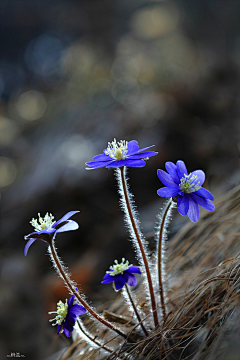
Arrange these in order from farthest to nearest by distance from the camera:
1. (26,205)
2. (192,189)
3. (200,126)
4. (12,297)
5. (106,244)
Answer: (200,126), (26,205), (106,244), (12,297), (192,189)

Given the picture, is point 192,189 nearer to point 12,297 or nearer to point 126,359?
point 126,359

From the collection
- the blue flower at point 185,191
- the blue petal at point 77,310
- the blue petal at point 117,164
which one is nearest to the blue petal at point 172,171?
the blue flower at point 185,191

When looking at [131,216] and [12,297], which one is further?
[12,297]

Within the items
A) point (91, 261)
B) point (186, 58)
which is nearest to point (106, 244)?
point (91, 261)

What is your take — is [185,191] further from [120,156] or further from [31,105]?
[31,105]

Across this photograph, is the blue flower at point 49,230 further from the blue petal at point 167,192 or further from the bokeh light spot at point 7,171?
the bokeh light spot at point 7,171

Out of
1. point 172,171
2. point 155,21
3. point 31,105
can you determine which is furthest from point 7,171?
point 172,171
